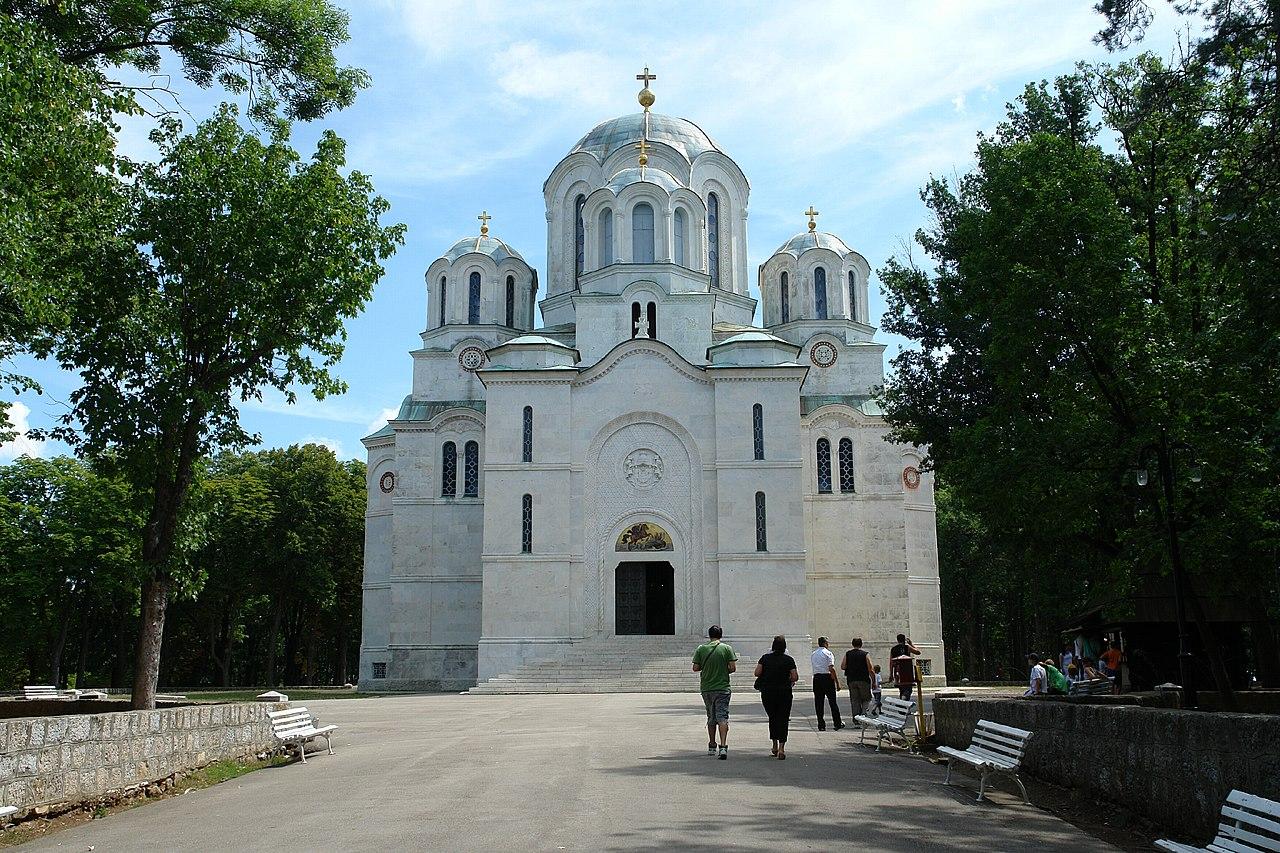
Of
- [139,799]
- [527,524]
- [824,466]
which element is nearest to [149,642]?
[139,799]

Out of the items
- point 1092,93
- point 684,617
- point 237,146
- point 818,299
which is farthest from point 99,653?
point 1092,93

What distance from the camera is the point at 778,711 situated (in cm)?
1231

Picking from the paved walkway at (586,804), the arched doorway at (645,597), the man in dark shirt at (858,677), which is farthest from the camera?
the arched doorway at (645,597)

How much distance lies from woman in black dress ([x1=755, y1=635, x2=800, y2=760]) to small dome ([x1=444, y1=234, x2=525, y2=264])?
1115 inches

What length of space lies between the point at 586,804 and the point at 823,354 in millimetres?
29712

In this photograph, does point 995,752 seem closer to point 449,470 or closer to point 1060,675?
point 1060,675

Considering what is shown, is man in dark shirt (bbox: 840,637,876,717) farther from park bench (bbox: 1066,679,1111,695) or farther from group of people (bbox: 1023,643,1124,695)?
group of people (bbox: 1023,643,1124,695)

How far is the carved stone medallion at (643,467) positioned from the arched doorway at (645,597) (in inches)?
95.7

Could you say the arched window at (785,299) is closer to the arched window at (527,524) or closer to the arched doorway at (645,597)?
the arched doorway at (645,597)

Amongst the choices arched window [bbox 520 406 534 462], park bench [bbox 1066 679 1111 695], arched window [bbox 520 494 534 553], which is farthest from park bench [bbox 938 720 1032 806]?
arched window [bbox 520 406 534 462]

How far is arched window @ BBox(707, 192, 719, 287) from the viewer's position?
130ft

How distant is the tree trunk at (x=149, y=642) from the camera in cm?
1253

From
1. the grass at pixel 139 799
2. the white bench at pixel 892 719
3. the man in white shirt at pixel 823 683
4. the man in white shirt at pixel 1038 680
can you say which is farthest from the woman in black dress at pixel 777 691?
the man in white shirt at pixel 1038 680

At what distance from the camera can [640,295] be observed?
34938 millimetres
